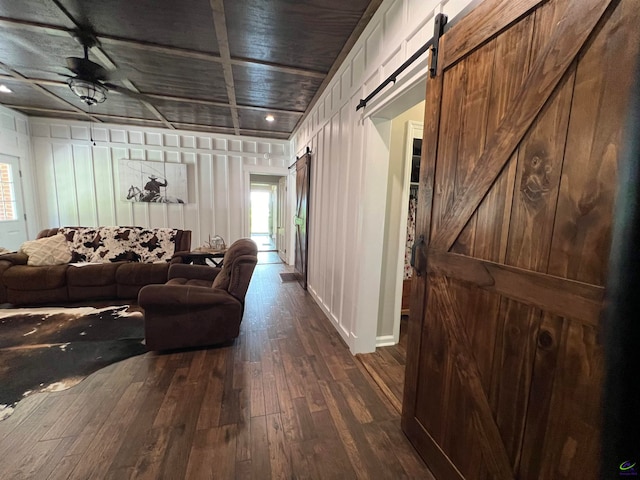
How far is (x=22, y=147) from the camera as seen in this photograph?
4.79 meters

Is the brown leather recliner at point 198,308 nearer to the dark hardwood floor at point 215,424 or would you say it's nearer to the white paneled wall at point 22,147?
the dark hardwood floor at point 215,424

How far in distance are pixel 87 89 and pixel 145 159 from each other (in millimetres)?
3213

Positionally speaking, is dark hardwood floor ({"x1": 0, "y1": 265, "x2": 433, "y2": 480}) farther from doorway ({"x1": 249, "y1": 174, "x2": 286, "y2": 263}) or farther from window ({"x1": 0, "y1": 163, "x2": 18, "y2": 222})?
window ({"x1": 0, "y1": 163, "x2": 18, "y2": 222})

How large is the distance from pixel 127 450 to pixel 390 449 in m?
1.44

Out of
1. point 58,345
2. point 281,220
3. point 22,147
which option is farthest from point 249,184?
point 58,345

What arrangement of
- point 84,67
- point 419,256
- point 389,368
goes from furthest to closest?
point 84,67
point 389,368
point 419,256

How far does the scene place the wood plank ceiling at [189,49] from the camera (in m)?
2.06

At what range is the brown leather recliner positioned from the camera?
2230 millimetres

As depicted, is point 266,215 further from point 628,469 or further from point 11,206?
point 628,469

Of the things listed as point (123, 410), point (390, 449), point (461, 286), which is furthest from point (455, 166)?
point (123, 410)

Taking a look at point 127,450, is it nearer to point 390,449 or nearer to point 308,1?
point 390,449

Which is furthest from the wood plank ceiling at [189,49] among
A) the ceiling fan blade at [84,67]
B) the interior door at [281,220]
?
the interior door at [281,220]

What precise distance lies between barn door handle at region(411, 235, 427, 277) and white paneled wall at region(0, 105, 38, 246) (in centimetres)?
669

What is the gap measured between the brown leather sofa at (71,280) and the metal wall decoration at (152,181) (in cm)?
236
